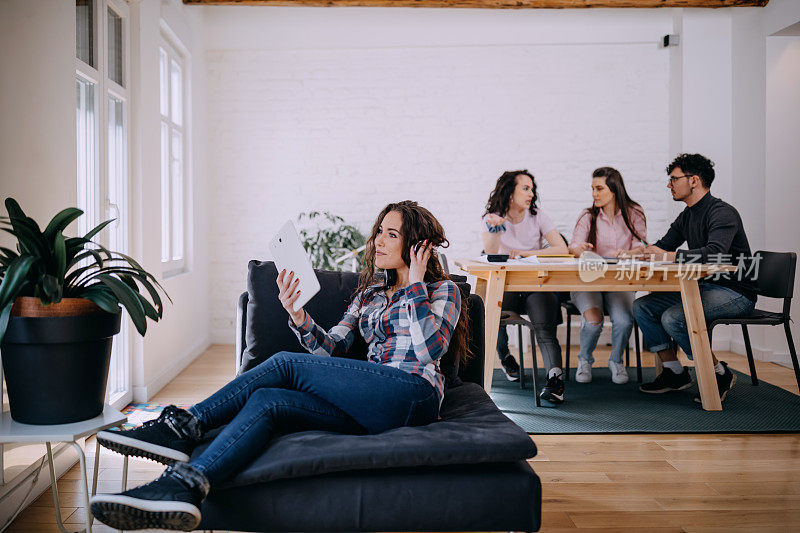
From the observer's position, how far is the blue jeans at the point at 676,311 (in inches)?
139

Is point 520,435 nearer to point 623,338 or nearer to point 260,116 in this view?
point 623,338

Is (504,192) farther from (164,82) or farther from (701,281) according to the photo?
(164,82)

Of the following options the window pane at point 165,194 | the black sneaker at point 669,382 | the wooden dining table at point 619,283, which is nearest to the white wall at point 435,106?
the window pane at point 165,194

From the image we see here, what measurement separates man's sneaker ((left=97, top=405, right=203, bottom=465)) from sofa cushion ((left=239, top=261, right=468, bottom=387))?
0.42 m

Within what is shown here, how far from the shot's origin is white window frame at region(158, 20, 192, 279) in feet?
Answer: 14.6

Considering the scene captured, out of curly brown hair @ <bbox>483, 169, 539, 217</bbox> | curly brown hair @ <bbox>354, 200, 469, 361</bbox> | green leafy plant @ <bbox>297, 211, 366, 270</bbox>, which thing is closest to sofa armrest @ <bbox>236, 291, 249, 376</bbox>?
curly brown hair @ <bbox>354, 200, 469, 361</bbox>

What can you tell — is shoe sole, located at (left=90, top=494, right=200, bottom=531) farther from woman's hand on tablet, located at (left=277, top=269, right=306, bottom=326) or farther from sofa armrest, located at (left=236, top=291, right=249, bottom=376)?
sofa armrest, located at (left=236, top=291, right=249, bottom=376)

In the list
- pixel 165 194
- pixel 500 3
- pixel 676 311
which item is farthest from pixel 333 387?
pixel 500 3

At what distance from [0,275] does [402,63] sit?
419cm

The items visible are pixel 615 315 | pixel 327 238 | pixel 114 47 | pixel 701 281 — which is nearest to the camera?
pixel 114 47

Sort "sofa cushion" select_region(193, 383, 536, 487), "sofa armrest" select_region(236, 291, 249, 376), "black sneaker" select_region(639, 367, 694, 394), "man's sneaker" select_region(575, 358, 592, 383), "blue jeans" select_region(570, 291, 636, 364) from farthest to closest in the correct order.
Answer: "man's sneaker" select_region(575, 358, 592, 383) → "blue jeans" select_region(570, 291, 636, 364) → "black sneaker" select_region(639, 367, 694, 394) → "sofa armrest" select_region(236, 291, 249, 376) → "sofa cushion" select_region(193, 383, 536, 487)

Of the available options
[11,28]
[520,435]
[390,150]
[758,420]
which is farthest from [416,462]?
[390,150]

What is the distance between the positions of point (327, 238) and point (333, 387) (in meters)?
3.40

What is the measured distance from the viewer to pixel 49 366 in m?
1.73
